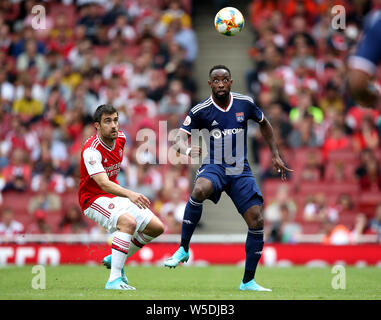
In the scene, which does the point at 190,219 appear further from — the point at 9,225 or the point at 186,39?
the point at 186,39

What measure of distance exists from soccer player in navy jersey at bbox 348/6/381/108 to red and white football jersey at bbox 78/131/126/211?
415cm

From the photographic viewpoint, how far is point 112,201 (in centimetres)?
952

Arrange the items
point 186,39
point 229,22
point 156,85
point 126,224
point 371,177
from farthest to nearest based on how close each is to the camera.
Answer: point 186,39 < point 156,85 < point 371,177 < point 229,22 < point 126,224

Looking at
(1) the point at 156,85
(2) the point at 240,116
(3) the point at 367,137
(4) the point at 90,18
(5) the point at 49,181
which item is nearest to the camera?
(2) the point at 240,116

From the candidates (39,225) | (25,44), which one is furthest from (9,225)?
(25,44)

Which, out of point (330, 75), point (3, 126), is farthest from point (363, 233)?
point (3, 126)

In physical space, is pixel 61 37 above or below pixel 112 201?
above

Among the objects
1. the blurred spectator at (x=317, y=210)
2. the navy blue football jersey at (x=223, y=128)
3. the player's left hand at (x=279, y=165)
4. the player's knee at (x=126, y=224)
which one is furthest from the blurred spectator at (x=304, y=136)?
the player's knee at (x=126, y=224)

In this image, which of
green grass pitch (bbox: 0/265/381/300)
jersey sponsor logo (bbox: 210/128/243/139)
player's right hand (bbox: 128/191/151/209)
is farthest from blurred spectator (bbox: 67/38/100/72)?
player's right hand (bbox: 128/191/151/209)

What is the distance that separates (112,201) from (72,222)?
6784 millimetres

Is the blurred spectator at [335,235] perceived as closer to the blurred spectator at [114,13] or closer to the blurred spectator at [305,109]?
the blurred spectator at [305,109]

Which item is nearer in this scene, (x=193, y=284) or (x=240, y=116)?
(x=240, y=116)

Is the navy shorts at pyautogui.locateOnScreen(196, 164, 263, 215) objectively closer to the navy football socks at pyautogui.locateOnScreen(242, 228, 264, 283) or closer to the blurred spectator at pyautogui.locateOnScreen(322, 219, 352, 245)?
the navy football socks at pyautogui.locateOnScreen(242, 228, 264, 283)

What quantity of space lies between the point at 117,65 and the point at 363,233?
27.0ft
